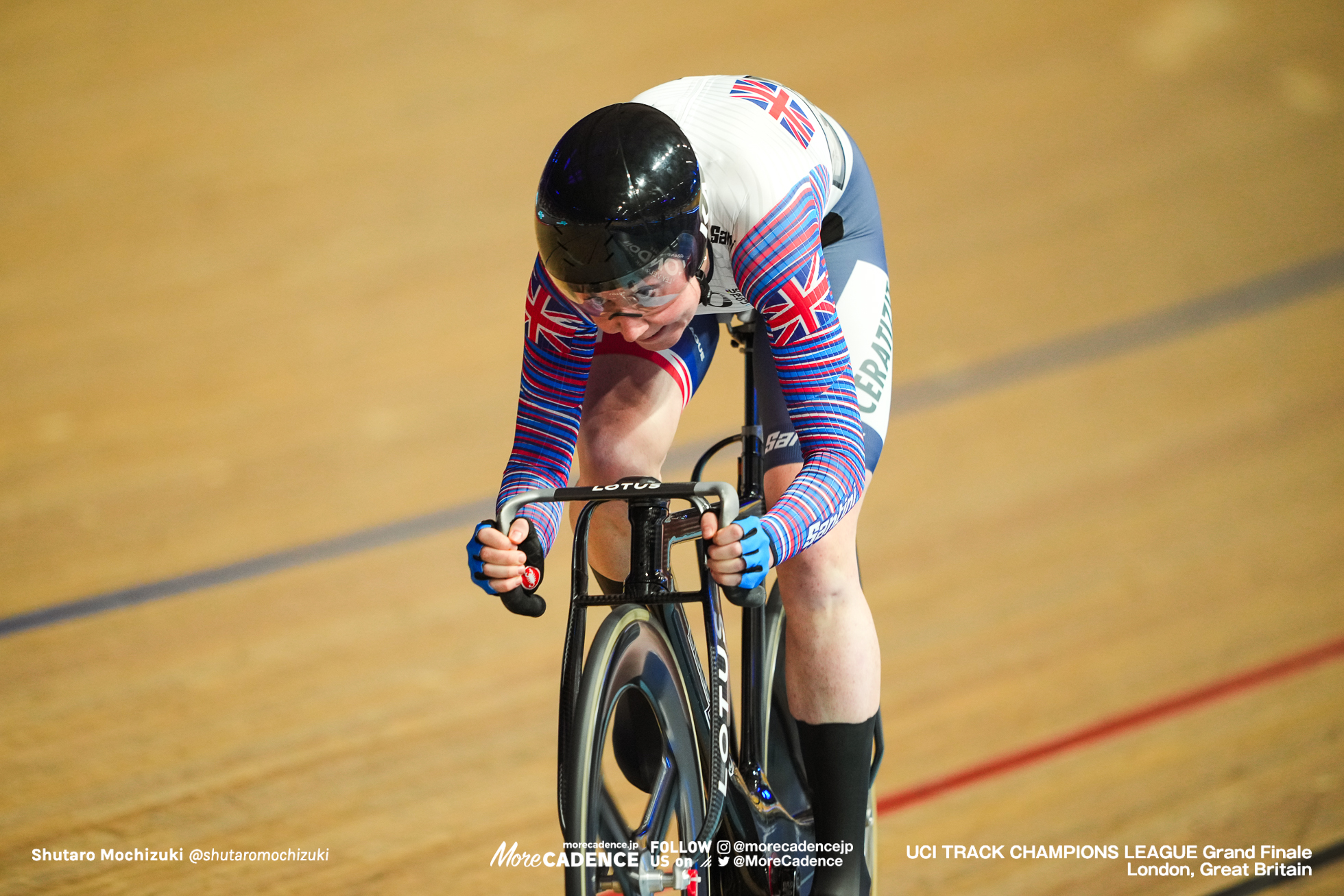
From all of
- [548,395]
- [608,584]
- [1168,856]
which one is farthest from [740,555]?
[1168,856]

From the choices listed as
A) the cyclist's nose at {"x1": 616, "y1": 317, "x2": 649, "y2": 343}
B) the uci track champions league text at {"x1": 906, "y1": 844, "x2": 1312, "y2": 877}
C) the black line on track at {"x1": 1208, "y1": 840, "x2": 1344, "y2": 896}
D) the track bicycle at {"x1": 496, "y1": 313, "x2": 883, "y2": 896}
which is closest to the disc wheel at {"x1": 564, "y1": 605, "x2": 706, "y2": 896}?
the track bicycle at {"x1": 496, "y1": 313, "x2": 883, "y2": 896}

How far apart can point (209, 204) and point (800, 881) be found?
3077mm

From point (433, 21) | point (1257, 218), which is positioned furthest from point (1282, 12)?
point (433, 21)

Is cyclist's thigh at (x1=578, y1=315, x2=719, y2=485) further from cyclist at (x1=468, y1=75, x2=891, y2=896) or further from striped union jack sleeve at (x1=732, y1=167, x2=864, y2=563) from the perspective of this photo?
striped union jack sleeve at (x1=732, y1=167, x2=864, y2=563)

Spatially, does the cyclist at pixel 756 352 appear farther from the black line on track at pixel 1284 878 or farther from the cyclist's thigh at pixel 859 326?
the black line on track at pixel 1284 878

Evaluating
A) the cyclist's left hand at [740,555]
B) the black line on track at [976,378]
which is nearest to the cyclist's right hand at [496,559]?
the cyclist's left hand at [740,555]

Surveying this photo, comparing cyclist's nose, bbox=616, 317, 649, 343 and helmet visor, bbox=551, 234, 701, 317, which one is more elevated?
helmet visor, bbox=551, 234, 701, 317

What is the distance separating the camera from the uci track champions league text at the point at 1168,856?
2.11 meters

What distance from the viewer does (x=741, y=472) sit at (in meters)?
1.84

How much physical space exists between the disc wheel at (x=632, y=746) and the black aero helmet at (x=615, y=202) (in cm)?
41

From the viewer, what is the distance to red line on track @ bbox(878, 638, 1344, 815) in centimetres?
231

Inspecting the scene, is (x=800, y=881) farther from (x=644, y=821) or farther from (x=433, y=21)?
(x=433, y=21)

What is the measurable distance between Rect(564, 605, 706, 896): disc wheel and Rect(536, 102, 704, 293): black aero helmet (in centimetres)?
41

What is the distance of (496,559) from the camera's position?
1491mm
